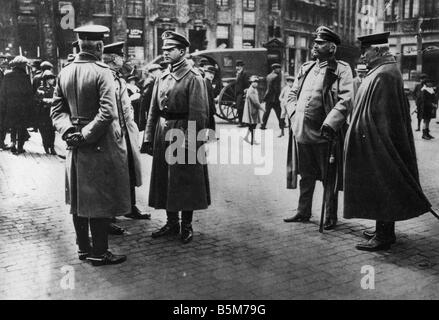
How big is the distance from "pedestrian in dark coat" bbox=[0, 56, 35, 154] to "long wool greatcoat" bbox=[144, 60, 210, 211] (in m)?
6.59

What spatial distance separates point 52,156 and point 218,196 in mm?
4689

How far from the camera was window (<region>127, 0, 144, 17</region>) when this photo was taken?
3281 centimetres

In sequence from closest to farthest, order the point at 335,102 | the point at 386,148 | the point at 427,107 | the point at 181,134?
the point at 386,148 < the point at 181,134 < the point at 335,102 < the point at 427,107

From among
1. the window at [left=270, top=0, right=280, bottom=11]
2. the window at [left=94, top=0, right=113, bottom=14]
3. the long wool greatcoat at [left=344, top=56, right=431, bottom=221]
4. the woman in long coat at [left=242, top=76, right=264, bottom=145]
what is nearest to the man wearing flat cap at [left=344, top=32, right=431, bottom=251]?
the long wool greatcoat at [left=344, top=56, right=431, bottom=221]

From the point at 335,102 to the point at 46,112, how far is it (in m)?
6.69

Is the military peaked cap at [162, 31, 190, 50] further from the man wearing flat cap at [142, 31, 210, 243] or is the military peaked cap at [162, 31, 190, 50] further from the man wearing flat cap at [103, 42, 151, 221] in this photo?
the man wearing flat cap at [103, 42, 151, 221]

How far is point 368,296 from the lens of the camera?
3930 millimetres

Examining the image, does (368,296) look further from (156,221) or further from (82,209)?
(156,221)

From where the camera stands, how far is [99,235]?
461cm

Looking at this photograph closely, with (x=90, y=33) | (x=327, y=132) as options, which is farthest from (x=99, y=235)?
(x=327, y=132)

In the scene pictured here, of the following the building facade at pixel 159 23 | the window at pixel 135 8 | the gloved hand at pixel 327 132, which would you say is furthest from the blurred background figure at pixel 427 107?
the window at pixel 135 8

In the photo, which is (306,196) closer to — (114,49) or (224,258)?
(224,258)

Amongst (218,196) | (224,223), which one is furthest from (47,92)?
(224,223)

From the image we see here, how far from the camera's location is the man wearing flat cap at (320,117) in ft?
18.7
